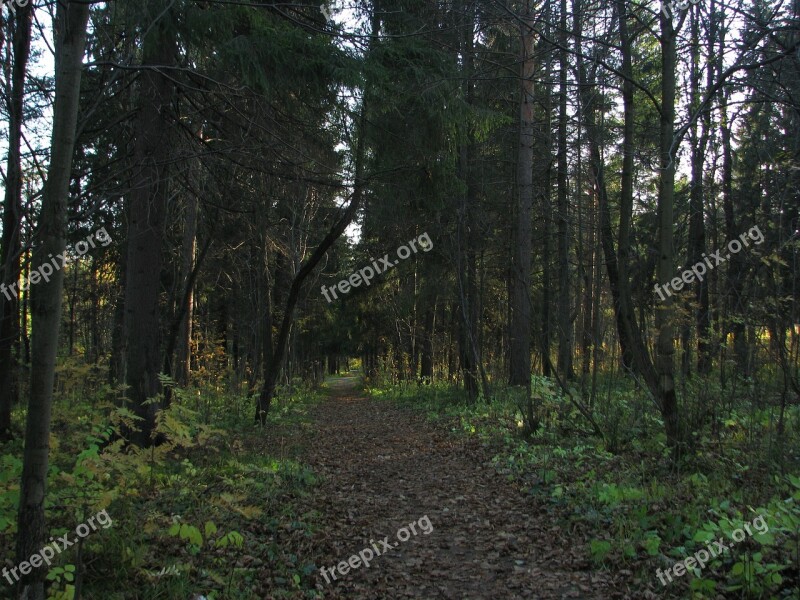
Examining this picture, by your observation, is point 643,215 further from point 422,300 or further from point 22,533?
point 22,533

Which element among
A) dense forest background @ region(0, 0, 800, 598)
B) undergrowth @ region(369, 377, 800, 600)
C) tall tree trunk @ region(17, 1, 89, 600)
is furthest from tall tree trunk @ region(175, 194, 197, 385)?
tall tree trunk @ region(17, 1, 89, 600)

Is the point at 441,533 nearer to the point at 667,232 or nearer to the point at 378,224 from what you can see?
the point at 667,232

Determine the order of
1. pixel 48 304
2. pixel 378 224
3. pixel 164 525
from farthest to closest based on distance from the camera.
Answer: pixel 378 224
pixel 164 525
pixel 48 304

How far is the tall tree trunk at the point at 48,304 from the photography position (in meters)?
2.92

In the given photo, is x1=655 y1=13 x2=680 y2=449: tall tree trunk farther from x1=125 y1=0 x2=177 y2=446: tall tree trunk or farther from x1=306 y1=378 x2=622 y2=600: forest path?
x1=125 y1=0 x2=177 y2=446: tall tree trunk

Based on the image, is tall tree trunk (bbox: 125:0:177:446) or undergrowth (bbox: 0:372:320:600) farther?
tall tree trunk (bbox: 125:0:177:446)

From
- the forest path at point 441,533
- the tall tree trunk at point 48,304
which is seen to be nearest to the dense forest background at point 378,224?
the tall tree trunk at point 48,304

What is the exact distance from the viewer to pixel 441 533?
5.48 m

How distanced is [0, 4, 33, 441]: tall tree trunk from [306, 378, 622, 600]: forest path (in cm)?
374

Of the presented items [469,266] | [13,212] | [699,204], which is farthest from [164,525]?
[699,204]

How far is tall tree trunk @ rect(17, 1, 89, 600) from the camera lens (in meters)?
2.92

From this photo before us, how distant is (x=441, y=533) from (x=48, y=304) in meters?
4.33

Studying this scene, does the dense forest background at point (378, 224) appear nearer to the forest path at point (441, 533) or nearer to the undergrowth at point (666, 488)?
the undergrowth at point (666, 488)

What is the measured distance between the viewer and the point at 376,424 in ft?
44.0
